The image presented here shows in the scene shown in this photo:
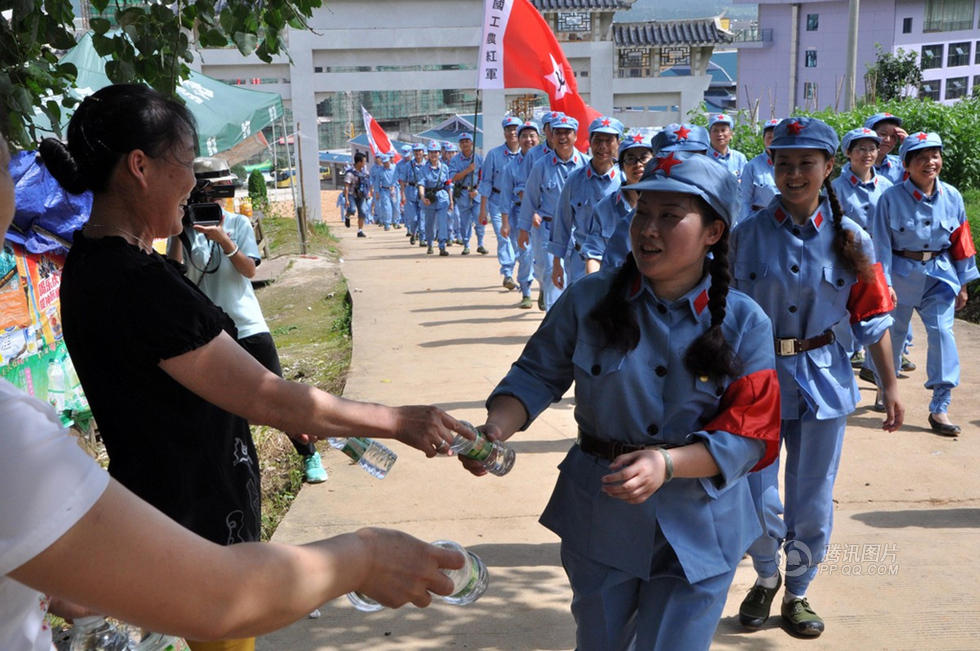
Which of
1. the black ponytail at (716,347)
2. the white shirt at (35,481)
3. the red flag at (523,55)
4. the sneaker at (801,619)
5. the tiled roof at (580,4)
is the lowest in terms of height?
the sneaker at (801,619)

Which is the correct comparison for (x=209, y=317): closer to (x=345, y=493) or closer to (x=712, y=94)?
(x=345, y=493)

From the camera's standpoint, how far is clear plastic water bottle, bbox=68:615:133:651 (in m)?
2.34

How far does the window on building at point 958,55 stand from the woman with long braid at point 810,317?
207 feet

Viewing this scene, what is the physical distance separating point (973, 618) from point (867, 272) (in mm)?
1584

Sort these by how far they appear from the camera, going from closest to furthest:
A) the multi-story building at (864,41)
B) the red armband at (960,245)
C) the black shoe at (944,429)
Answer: the black shoe at (944,429) → the red armband at (960,245) → the multi-story building at (864,41)

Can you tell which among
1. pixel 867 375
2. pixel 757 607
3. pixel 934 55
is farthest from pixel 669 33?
pixel 757 607

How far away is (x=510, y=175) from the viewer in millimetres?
13906

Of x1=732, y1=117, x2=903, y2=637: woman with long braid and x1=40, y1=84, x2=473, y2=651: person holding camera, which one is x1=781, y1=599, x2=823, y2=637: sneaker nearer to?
x1=732, y1=117, x2=903, y2=637: woman with long braid

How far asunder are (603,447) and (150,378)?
1.17 meters

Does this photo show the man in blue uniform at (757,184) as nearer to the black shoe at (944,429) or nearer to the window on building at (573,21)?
the black shoe at (944,429)

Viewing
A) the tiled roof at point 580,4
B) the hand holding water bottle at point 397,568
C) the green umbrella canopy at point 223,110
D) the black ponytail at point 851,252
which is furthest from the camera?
the tiled roof at point 580,4

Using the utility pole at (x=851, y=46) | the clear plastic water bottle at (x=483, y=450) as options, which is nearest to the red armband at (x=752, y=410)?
the clear plastic water bottle at (x=483, y=450)

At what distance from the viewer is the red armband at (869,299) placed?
400 cm

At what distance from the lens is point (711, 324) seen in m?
2.71
